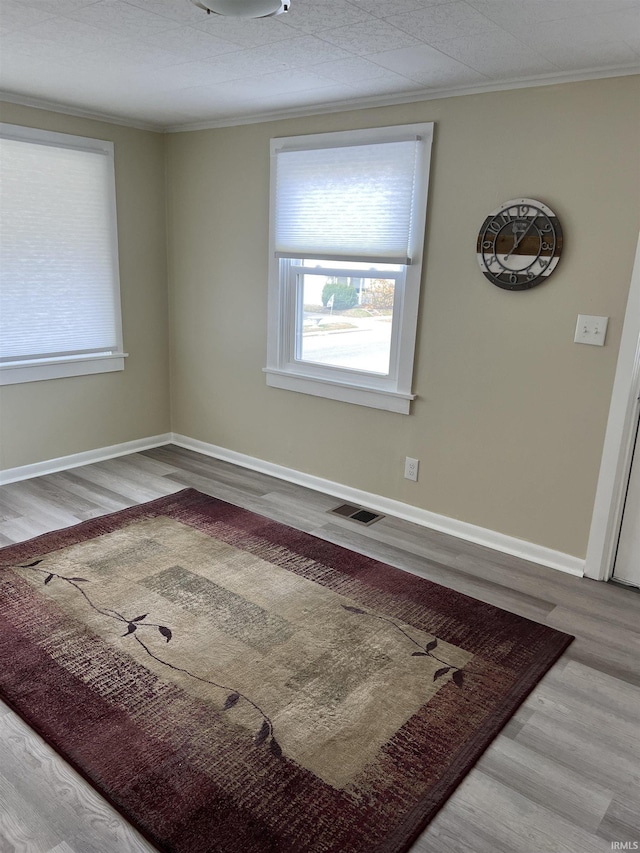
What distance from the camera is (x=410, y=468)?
3711 millimetres

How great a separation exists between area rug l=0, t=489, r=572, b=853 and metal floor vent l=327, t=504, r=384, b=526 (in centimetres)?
41

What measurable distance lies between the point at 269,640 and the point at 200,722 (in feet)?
1.65

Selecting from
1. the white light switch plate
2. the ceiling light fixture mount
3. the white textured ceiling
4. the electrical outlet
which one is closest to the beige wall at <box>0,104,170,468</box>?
the white textured ceiling

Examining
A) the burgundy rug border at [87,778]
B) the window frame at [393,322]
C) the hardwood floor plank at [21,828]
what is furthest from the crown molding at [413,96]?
the hardwood floor plank at [21,828]

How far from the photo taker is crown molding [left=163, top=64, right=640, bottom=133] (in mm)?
2736

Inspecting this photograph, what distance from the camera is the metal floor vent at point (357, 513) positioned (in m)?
3.74

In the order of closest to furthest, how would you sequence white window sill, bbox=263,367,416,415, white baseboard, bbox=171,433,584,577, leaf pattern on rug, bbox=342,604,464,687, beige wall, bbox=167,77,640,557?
1. leaf pattern on rug, bbox=342,604,464,687
2. beige wall, bbox=167,77,640,557
3. white baseboard, bbox=171,433,584,577
4. white window sill, bbox=263,367,416,415

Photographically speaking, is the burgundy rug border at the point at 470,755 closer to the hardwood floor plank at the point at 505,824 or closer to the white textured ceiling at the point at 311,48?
the hardwood floor plank at the point at 505,824

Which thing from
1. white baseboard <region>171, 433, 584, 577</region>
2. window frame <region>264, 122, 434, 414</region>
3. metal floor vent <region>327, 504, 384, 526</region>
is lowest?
metal floor vent <region>327, 504, 384, 526</region>

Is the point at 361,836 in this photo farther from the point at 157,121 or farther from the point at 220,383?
the point at 157,121

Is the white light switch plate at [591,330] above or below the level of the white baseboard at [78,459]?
above

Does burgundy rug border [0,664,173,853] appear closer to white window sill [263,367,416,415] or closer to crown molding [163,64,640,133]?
white window sill [263,367,416,415]

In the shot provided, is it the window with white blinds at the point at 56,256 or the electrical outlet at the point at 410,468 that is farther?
the window with white blinds at the point at 56,256

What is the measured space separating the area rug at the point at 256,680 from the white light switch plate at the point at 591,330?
131cm
